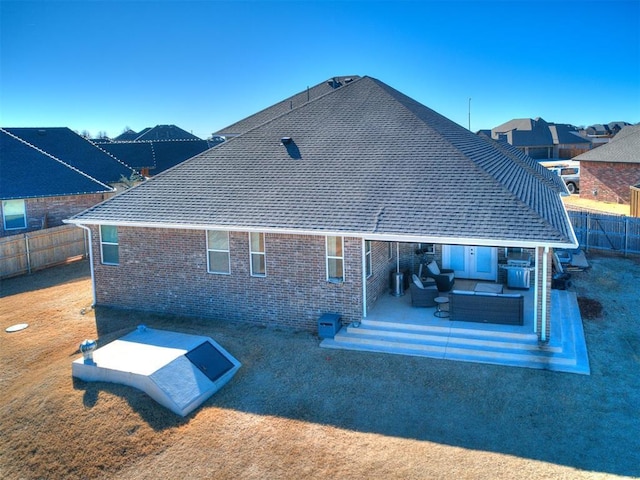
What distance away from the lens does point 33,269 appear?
21562mm

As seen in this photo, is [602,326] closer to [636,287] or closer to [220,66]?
[636,287]

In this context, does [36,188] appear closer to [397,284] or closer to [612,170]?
[397,284]

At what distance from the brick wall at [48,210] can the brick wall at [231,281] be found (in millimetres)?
11164

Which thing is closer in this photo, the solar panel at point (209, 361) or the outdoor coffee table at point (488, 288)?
the solar panel at point (209, 361)

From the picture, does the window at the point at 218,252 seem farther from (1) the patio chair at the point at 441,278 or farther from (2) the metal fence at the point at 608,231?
(2) the metal fence at the point at 608,231

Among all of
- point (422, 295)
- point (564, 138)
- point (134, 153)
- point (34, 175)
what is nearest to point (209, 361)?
point (422, 295)

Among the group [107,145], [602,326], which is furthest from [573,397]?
[107,145]

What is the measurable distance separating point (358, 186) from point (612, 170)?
95.4 ft

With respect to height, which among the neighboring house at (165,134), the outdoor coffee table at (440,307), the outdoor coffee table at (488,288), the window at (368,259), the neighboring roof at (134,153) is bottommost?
the outdoor coffee table at (440,307)

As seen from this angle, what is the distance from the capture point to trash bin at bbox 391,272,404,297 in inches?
580

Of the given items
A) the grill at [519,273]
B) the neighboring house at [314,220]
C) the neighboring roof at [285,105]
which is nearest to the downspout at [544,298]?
the neighboring house at [314,220]

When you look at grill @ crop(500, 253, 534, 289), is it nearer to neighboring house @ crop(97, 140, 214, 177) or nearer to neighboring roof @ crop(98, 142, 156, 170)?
neighboring house @ crop(97, 140, 214, 177)

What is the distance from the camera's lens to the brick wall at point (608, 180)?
3475cm

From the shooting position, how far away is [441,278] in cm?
1492
